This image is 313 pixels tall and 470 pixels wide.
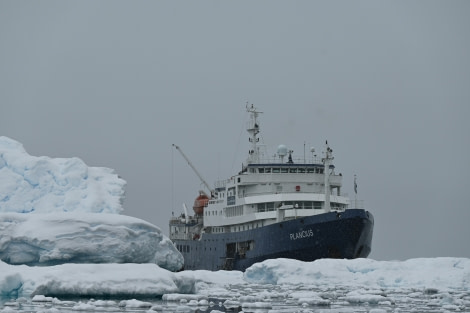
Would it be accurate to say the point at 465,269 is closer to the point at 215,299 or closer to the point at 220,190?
the point at 215,299

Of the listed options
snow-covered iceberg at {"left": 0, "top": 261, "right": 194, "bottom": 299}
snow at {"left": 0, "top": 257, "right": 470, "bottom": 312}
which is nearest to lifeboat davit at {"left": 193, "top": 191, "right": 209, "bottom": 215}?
snow at {"left": 0, "top": 257, "right": 470, "bottom": 312}

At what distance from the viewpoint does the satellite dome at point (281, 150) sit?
45.9 m

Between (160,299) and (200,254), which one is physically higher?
(200,254)

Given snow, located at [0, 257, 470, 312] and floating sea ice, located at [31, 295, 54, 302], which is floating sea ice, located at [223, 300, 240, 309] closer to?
snow, located at [0, 257, 470, 312]

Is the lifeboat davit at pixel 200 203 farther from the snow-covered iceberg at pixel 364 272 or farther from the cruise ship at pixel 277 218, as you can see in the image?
the snow-covered iceberg at pixel 364 272

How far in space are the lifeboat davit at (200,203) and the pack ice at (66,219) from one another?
75.3 ft

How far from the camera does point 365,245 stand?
4019 cm

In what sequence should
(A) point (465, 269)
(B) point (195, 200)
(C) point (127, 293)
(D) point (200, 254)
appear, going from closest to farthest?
(C) point (127, 293)
(A) point (465, 269)
(D) point (200, 254)
(B) point (195, 200)

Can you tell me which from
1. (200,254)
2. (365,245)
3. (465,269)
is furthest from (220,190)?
(465,269)

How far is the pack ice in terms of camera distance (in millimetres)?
24984

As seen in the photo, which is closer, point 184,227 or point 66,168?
point 66,168

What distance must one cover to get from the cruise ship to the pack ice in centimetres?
1174

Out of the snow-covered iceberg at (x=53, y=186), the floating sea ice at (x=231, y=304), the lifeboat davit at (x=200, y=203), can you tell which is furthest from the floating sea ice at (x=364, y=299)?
the lifeboat davit at (x=200, y=203)

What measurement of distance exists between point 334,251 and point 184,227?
17564 mm
